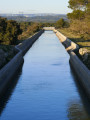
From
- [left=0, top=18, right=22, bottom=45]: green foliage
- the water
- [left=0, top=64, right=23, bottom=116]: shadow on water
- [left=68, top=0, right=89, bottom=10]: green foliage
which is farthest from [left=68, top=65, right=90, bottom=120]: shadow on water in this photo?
[left=68, top=0, right=89, bottom=10]: green foliage

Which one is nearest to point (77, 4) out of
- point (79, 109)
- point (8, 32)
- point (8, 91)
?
point (8, 32)

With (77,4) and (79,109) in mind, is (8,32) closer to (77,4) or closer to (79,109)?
(77,4)

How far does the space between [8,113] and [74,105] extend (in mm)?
2963

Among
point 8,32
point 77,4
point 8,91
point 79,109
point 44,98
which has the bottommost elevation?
point 8,91

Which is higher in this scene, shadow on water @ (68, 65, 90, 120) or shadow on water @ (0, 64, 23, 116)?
shadow on water @ (68, 65, 90, 120)

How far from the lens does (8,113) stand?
13.1 m

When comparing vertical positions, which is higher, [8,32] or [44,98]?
[8,32]

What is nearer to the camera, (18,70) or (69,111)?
(69,111)

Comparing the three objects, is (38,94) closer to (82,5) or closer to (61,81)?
(61,81)

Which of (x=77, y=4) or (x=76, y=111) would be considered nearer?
(x=76, y=111)

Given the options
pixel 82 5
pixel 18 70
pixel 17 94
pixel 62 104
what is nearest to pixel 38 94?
pixel 17 94

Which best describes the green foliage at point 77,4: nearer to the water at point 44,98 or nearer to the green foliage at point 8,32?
the green foliage at point 8,32

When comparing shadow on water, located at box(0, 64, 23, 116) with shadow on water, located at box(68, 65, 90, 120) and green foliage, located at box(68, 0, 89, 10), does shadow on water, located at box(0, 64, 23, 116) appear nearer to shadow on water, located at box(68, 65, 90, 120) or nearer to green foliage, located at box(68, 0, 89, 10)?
shadow on water, located at box(68, 65, 90, 120)

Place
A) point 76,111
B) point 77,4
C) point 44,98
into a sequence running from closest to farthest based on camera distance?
1. point 76,111
2. point 44,98
3. point 77,4
